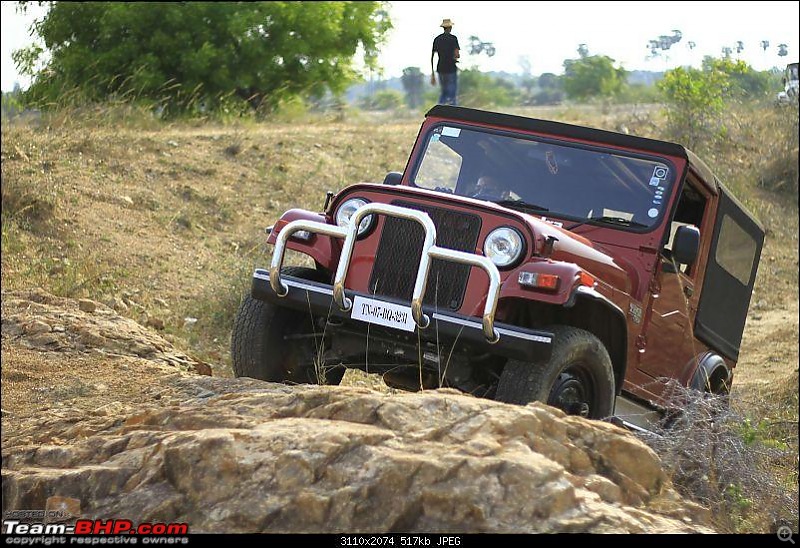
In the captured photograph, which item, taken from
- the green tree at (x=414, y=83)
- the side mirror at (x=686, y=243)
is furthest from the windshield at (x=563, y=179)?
the green tree at (x=414, y=83)

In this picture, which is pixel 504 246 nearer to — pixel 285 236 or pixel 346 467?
pixel 285 236

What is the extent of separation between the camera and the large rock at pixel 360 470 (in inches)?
152

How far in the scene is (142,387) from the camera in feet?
20.8

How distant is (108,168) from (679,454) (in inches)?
387

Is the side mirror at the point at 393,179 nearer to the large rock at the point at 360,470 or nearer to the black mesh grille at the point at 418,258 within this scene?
the black mesh grille at the point at 418,258

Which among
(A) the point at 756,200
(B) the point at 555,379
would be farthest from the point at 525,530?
(A) the point at 756,200

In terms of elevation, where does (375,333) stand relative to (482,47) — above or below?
below

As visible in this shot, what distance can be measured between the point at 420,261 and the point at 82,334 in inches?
122

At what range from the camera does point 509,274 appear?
5.63 m

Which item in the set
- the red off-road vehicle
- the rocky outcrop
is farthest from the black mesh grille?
the rocky outcrop

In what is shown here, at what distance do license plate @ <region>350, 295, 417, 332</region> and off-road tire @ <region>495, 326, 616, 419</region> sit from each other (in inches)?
20.7

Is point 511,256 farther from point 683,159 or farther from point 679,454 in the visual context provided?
point 683,159
